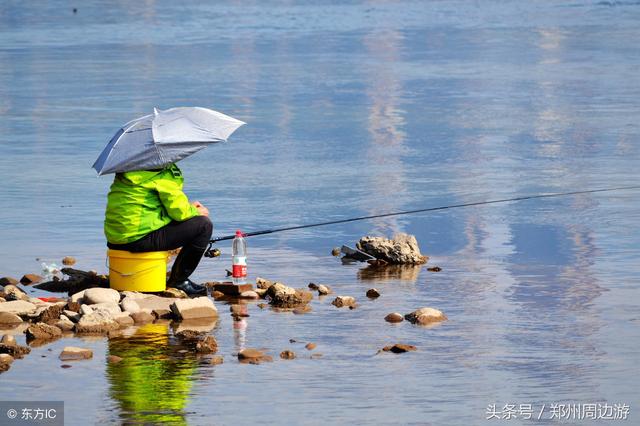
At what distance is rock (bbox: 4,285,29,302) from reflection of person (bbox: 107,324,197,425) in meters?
1.16

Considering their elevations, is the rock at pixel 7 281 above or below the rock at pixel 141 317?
above

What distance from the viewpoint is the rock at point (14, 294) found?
11.1m

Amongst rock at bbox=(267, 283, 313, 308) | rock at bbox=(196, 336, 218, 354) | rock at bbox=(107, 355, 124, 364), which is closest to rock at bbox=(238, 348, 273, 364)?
rock at bbox=(196, 336, 218, 354)

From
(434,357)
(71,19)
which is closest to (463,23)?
(71,19)

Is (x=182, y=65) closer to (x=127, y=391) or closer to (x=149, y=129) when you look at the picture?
(x=149, y=129)

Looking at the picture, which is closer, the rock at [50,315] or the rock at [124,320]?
the rock at [124,320]

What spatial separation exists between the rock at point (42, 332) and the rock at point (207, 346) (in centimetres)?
96

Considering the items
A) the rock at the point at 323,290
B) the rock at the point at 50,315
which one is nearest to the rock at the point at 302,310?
the rock at the point at 323,290

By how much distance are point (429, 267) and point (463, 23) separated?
2688cm

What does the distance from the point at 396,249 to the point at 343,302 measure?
61.7 inches

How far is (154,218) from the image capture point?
11258 mm

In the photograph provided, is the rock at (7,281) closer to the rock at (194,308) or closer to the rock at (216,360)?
the rock at (194,308)

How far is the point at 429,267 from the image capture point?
1218cm

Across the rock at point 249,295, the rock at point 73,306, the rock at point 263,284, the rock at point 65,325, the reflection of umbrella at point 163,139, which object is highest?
the reflection of umbrella at point 163,139
